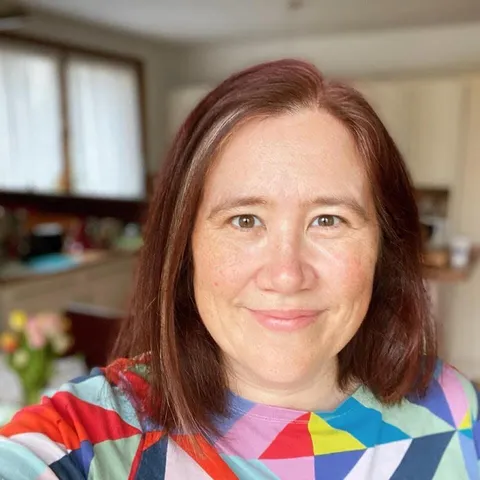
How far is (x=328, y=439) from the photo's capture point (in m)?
0.74

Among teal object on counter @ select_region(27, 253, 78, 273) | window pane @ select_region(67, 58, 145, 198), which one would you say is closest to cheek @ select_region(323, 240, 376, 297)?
teal object on counter @ select_region(27, 253, 78, 273)

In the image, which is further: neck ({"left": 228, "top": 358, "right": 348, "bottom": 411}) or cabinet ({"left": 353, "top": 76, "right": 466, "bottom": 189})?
cabinet ({"left": 353, "top": 76, "right": 466, "bottom": 189})

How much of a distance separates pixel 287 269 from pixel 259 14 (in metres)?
3.63

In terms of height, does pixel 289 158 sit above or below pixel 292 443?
above

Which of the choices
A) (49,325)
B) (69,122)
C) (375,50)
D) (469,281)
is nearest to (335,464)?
(49,325)

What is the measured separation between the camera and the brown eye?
2.32 ft

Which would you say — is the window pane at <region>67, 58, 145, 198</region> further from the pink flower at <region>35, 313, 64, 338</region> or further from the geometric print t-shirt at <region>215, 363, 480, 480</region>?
the geometric print t-shirt at <region>215, 363, 480, 480</region>

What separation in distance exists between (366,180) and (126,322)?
43 centimetres


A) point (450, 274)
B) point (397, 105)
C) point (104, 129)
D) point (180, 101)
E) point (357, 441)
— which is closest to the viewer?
point (357, 441)

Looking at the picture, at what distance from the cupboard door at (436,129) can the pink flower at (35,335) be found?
321 centimetres

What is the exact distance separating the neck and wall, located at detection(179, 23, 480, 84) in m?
3.67

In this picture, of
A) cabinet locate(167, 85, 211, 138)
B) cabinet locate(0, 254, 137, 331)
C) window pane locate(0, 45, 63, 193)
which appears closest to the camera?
cabinet locate(0, 254, 137, 331)

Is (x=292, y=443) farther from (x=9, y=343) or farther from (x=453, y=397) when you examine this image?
(x=9, y=343)

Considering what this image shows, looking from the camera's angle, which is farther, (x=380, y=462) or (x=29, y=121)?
(x=29, y=121)
